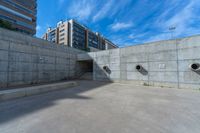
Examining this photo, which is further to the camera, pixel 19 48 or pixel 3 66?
pixel 19 48

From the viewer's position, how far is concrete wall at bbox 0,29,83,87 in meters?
7.17

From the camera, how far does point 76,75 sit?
13.5 meters

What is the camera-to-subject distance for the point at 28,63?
8.43 m

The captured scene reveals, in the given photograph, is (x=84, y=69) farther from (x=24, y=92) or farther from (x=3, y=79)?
(x=24, y=92)

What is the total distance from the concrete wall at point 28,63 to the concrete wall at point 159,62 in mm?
5090

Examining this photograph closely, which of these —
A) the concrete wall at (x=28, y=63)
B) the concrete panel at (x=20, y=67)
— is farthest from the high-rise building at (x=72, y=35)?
the concrete panel at (x=20, y=67)

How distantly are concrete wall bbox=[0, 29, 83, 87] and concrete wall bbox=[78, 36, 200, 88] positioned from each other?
5.09 metres

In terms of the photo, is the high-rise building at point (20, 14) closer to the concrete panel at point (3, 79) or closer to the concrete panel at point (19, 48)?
the concrete panel at point (19, 48)

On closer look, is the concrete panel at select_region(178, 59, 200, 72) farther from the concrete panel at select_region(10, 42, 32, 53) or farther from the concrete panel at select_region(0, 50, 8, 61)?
the concrete panel at select_region(0, 50, 8, 61)

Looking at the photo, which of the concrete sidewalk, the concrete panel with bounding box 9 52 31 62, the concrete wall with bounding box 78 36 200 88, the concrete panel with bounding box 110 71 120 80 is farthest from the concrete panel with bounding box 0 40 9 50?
the concrete panel with bounding box 110 71 120 80

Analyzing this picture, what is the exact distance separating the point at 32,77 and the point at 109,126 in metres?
9.00

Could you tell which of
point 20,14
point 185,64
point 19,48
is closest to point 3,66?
point 19,48

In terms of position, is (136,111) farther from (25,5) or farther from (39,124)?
(25,5)

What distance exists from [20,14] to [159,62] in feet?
126
